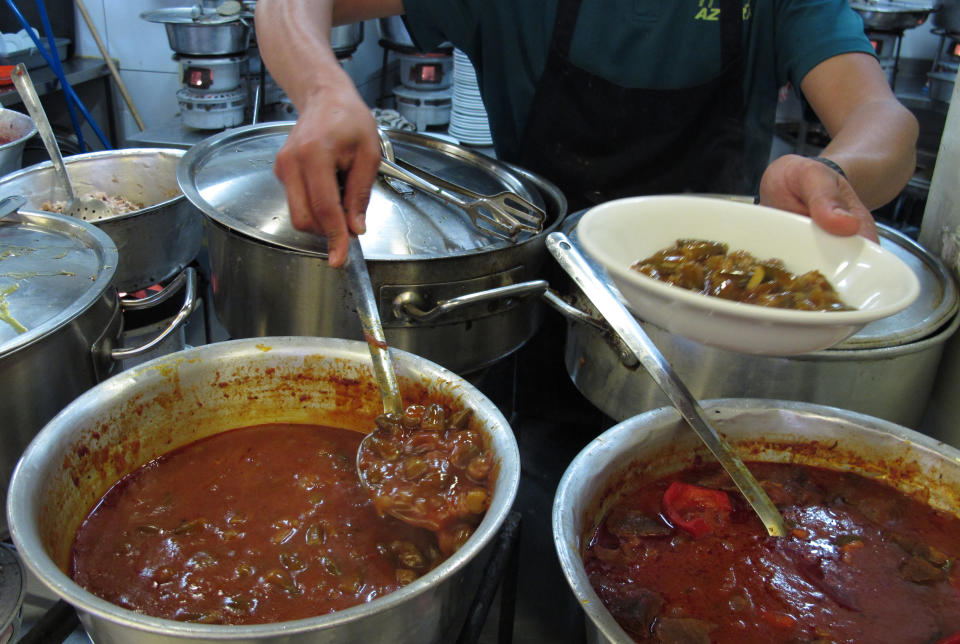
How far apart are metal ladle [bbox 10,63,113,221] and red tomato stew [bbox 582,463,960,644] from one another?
5.57ft

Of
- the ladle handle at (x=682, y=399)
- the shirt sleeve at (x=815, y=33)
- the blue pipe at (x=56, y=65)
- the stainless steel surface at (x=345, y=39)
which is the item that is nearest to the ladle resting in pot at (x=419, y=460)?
the ladle handle at (x=682, y=399)

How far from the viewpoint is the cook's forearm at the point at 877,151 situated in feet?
4.91

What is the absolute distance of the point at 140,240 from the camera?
1.92 m

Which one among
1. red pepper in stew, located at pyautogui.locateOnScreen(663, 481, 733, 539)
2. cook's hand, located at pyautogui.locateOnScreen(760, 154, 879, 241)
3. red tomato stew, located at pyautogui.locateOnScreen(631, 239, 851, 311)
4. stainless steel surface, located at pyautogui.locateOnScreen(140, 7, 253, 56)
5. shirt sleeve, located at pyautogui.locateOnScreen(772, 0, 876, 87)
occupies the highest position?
shirt sleeve, located at pyautogui.locateOnScreen(772, 0, 876, 87)

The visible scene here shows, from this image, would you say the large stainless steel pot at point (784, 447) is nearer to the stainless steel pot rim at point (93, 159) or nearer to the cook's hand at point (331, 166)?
the cook's hand at point (331, 166)

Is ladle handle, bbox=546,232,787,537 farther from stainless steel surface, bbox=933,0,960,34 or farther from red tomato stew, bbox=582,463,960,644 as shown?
stainless steel surface, bbox=933,0,960,34

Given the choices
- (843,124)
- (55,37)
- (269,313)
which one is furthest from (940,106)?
(55,37)

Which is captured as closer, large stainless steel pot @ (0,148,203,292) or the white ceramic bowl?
the white ceramic bowl

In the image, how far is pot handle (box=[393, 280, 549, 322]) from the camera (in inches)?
53.3

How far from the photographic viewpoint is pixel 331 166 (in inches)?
48.5

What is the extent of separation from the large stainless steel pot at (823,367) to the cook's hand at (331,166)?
0.44 metres

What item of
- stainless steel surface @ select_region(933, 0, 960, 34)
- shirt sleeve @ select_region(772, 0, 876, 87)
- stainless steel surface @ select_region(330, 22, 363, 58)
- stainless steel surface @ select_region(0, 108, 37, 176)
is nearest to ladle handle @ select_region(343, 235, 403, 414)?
shirt sleeve @ select_region(772, 0, 876, 87)

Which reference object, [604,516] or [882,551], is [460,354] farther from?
[882,551]

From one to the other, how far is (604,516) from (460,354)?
1.64 feet
